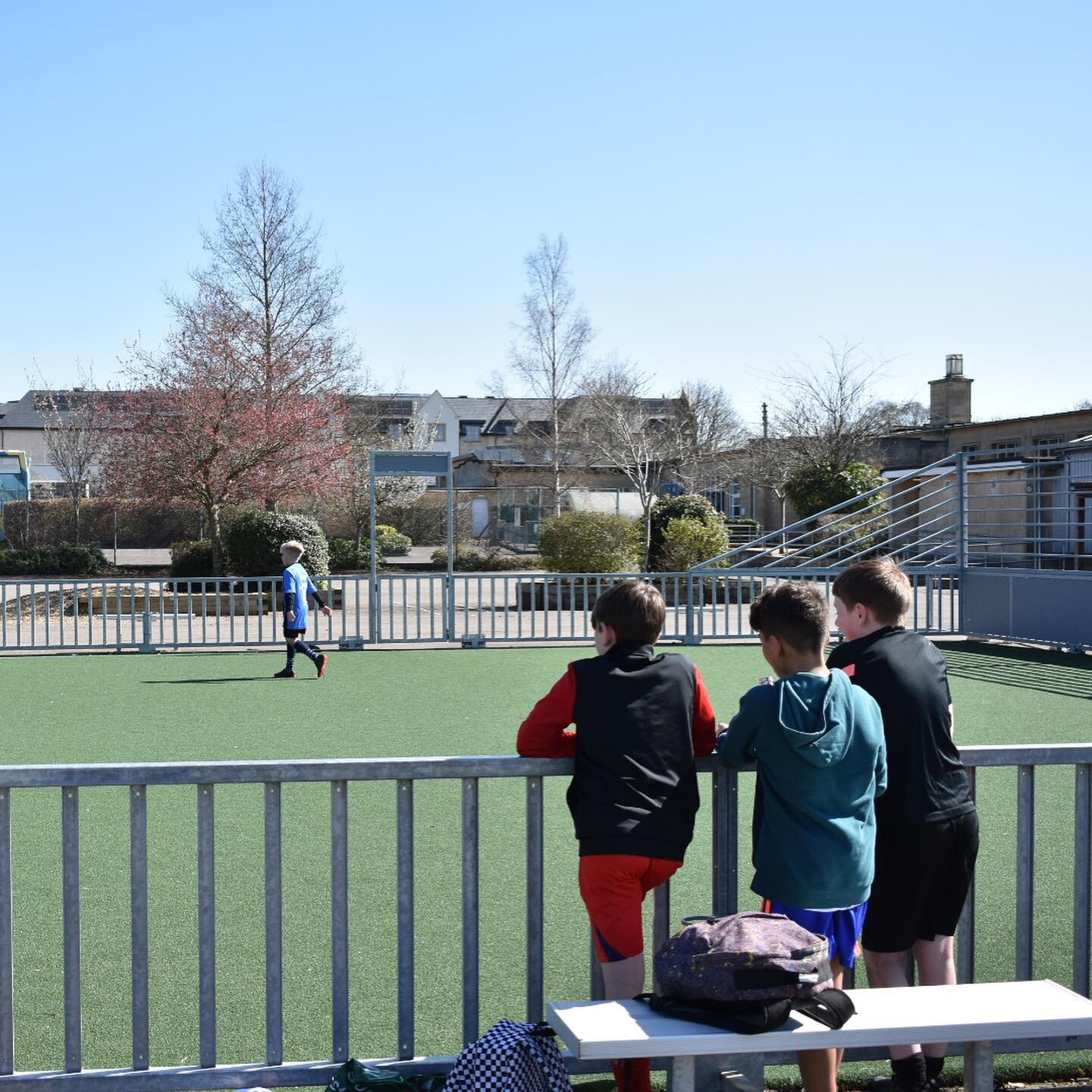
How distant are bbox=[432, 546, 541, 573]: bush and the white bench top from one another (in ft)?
102

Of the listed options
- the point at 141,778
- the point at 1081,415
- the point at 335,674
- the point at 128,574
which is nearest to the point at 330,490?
Answer: the point at 128,574

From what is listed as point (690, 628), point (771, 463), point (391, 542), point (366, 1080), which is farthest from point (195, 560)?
point (366, 1080)

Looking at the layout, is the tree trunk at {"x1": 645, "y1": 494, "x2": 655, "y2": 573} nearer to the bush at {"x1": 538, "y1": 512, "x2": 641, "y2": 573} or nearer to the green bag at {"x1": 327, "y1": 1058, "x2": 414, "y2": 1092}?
the bush at {"x1": 538, "y1": 512, "x2": 641, "y2": 573}

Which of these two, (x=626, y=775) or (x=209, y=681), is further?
(x=209, y=681)

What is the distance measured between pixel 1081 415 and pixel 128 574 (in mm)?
30540

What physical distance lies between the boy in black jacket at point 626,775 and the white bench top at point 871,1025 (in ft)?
1.36

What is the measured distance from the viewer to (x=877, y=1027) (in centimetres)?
306

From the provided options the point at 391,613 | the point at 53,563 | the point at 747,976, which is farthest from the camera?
the point at 53,563

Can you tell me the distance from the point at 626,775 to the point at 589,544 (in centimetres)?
2234

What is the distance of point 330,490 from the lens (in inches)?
1272

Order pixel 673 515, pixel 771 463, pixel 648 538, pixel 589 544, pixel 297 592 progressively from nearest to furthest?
pixel 297 592 < pixel 589 544 < pixel 648 538 < pixel 673 515 < pixel 771 463

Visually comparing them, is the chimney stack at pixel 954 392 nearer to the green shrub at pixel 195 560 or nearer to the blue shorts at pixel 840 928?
the green shrub at pixel 195 560

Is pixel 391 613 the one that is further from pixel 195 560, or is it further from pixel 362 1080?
pixel 362 1080

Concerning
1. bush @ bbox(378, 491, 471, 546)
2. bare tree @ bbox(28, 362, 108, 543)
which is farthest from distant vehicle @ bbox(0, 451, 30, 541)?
bush @ bbox(378, 491, 471, 546)
